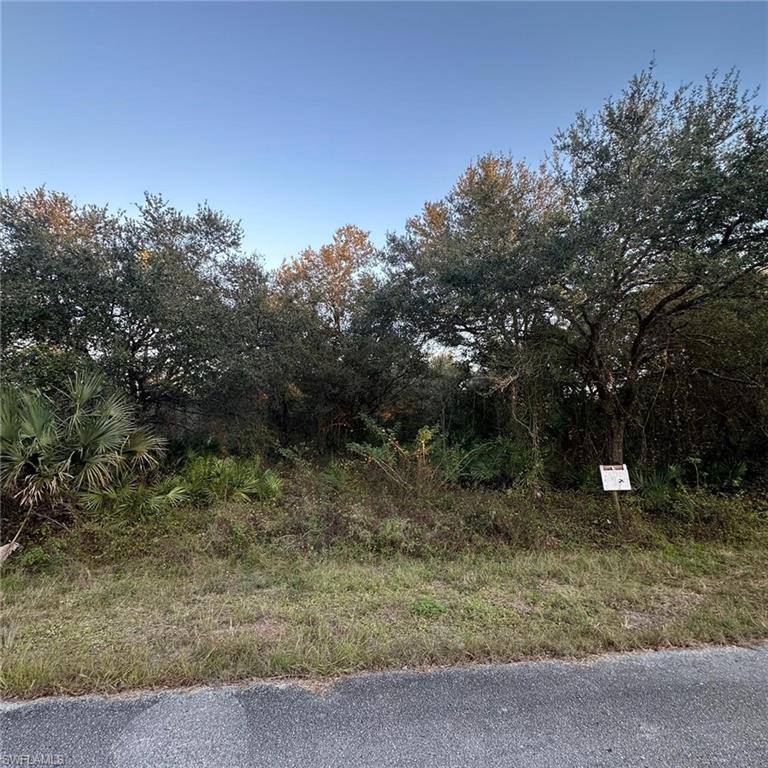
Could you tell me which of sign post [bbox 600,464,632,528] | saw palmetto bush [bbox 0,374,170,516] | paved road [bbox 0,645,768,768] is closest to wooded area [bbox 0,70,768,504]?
saw palmetto bush [bbox 0,374,170,516]

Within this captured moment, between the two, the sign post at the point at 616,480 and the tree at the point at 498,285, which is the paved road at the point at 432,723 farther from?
the tree at the point at 498,285

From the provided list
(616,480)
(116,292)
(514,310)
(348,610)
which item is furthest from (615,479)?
(116,292)

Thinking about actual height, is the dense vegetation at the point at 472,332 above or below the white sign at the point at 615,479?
above

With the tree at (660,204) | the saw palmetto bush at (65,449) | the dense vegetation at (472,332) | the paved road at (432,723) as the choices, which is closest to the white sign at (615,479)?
the dense vegetation at (472,332)

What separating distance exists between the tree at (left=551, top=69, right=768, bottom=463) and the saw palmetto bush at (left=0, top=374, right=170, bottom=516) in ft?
21.5

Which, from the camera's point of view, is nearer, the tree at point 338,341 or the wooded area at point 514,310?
the wooded area at point 514,310

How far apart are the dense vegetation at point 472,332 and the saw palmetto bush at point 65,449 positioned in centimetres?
3

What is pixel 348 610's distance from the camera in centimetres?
293

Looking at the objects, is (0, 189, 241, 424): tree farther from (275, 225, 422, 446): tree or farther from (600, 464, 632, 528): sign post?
(600, 464, 632, 528): sign post

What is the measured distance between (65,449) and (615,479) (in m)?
6.91

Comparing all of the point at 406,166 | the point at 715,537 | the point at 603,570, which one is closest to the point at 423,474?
the point at 603,570

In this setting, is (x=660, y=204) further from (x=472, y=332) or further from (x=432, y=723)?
(x=432, y=723)

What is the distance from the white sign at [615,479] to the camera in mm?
4809

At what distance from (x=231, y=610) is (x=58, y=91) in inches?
304
